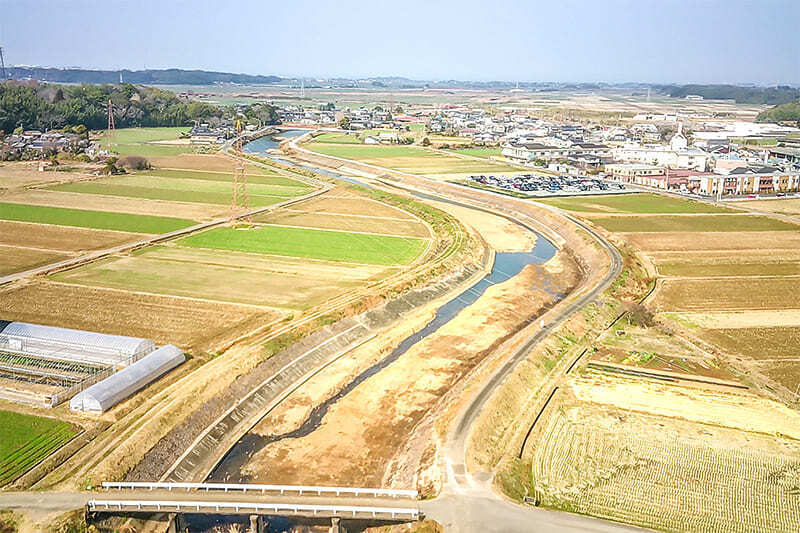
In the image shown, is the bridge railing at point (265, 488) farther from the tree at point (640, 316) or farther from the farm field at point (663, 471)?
the tree at point (640, 316)

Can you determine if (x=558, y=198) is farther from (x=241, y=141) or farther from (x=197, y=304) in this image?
(x=241, y=141)

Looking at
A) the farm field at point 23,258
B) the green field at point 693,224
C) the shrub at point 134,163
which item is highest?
the shrub at point 134,163

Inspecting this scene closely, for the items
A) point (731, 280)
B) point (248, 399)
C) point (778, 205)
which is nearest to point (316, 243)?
point (248, 399)

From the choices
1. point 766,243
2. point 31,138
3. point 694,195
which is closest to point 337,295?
point 766,243

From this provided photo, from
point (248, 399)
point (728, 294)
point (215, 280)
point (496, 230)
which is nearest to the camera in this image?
point (248, 399)

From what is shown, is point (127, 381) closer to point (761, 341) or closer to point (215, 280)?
point (215, 280)

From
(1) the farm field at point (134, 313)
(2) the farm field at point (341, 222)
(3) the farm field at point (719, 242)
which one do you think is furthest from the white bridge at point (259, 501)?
(3) the farm field at point (719, 242)
